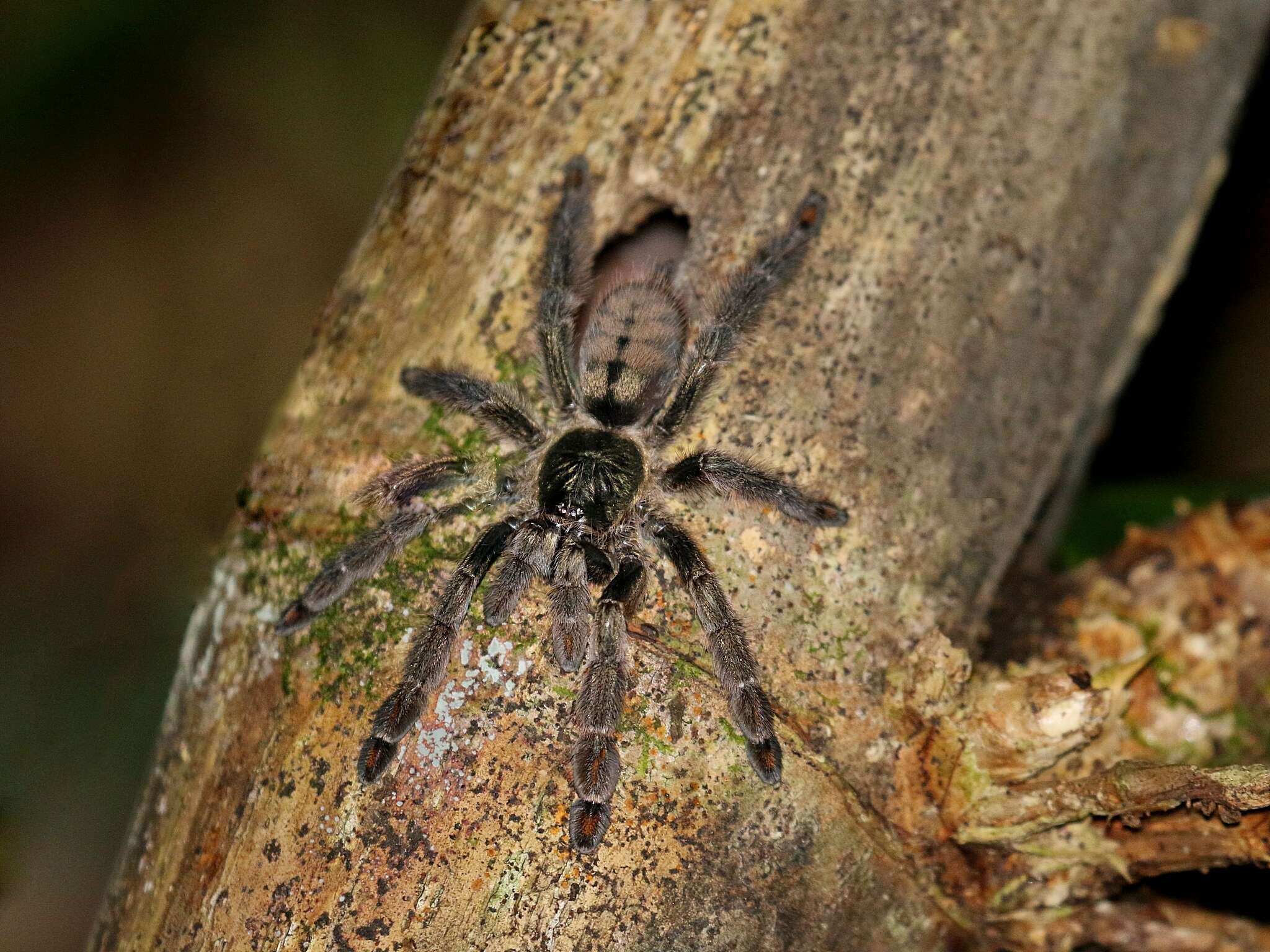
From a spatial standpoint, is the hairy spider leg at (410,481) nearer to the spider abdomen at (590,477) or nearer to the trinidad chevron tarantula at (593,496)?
the trinidad chevron tarantula at (593,496)

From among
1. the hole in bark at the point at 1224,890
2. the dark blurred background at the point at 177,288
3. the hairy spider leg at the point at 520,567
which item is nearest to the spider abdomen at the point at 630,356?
the hairy spider leg at the point at 520,567

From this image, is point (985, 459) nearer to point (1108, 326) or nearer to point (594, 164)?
point (1108, 326)

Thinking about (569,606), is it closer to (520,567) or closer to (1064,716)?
(520,567)

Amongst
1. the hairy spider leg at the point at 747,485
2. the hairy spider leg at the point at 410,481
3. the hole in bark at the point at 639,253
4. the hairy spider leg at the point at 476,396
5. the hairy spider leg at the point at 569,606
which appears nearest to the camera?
the hairy spider leg at the point at 569,606

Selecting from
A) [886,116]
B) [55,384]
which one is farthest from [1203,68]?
[55,384]

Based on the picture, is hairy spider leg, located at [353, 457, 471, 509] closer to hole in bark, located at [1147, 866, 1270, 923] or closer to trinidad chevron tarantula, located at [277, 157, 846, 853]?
trinidad chevron tarantula, located at [277, 157, 846, 853]

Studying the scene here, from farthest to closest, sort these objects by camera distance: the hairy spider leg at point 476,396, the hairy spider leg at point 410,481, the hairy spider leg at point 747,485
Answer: the hairy spider leg at point 476,396 < the hairy spider leg at point 410,481 < the hairy spider leg at point 747,485
